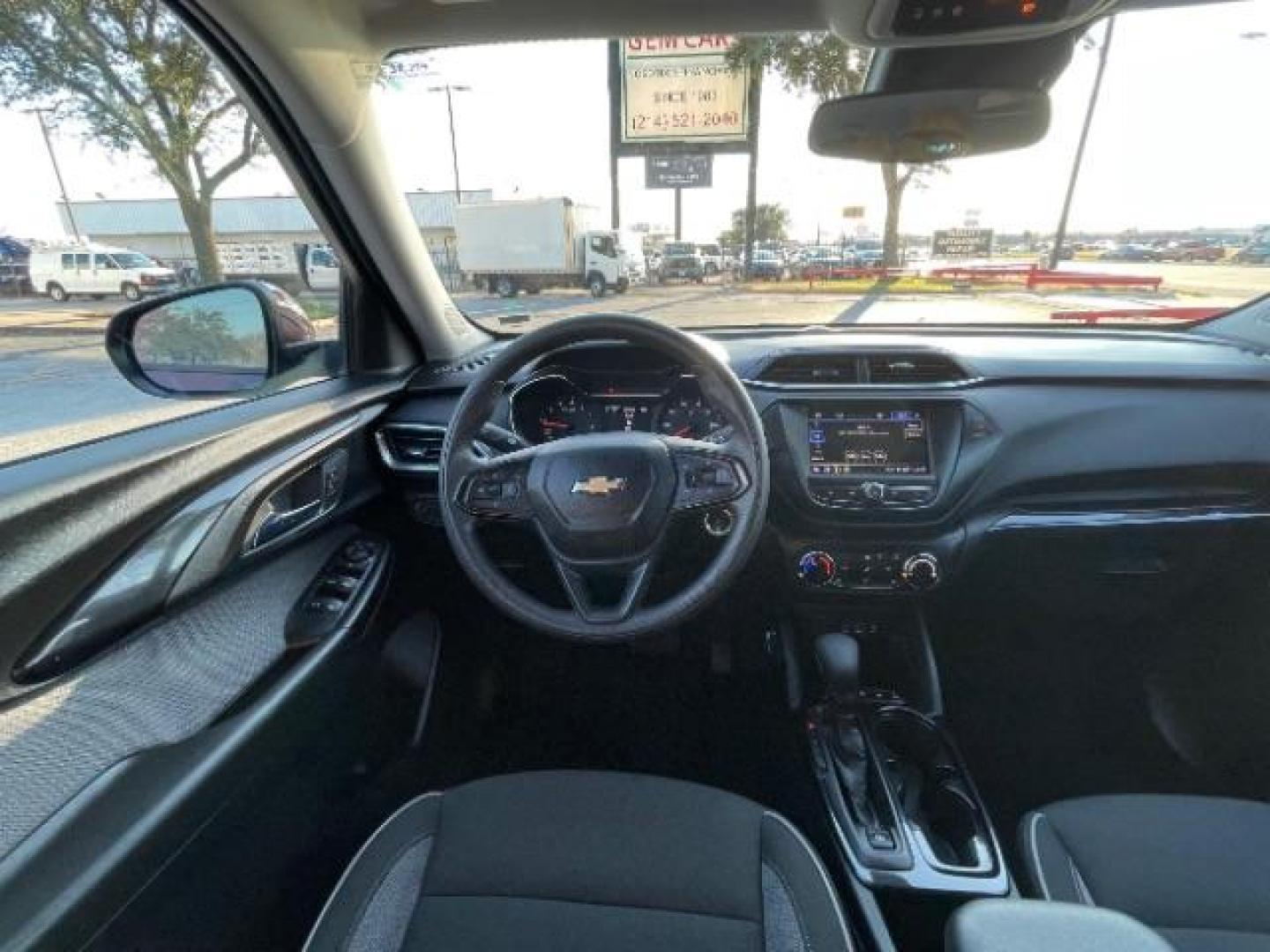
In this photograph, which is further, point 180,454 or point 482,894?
point 180,454

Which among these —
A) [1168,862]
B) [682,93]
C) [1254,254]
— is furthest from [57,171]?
[1254,254]

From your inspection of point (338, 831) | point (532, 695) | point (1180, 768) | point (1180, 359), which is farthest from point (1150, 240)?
point (338, 831)

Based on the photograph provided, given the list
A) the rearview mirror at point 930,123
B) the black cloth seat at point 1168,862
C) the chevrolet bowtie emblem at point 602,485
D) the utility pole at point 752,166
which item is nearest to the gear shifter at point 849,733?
the black cloth seat at point 1168,862

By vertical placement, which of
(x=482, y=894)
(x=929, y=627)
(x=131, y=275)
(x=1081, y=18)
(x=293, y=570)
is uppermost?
(x=1081, y=18)

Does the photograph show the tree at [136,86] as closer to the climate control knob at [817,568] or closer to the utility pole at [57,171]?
the utility pole at [57,171]

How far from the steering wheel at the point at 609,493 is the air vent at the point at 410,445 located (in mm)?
613

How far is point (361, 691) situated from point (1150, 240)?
272 cm

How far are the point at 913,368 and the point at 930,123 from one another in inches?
28.2

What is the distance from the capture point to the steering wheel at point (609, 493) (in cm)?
171

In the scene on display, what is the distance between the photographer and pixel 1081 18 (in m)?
1.53

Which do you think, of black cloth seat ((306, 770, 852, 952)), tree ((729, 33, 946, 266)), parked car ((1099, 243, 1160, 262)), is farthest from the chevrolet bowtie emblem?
parked car ((1099, 243, 1160, 262))

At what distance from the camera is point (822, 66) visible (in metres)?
2.15

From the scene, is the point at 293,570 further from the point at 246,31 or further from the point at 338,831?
the point at 246,31

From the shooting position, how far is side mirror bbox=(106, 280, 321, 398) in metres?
1.84
